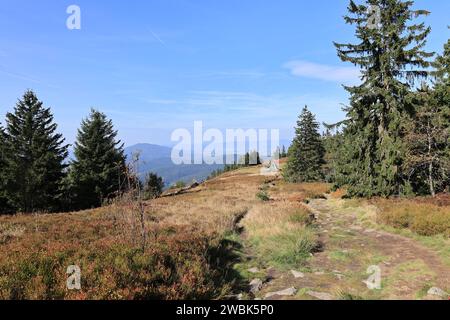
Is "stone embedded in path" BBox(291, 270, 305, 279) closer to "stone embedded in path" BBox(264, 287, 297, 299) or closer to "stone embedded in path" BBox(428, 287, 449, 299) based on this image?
"stone embedded in path" BBox(264, 287, 297, 299)

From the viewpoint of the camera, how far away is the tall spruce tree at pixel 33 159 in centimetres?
3128

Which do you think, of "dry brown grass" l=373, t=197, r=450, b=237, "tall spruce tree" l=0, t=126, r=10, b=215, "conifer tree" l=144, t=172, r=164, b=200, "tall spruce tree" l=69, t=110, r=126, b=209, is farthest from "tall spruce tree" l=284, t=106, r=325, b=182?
"tall spruce tree" l=0, t=126, r=10, b=215

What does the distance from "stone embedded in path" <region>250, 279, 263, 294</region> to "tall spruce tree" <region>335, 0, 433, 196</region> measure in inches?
503

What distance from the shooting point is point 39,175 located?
3312 centimetres

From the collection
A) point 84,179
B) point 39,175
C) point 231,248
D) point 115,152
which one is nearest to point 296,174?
point 115,152

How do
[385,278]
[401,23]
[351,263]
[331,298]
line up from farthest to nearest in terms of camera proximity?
[401,23] < [351,263] < [385,278] < [331,298]

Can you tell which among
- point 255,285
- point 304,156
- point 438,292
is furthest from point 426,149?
point 304,156

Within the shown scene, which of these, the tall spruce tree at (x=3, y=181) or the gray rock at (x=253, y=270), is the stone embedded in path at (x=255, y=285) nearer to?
the gray rock at (x=253, y=270)

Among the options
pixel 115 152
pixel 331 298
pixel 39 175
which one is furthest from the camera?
pixel 115 152

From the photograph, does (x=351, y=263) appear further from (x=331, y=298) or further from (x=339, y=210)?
(x=339, y=210)

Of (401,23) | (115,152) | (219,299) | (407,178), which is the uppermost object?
(401,23)

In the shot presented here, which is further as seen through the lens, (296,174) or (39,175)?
(296,174)

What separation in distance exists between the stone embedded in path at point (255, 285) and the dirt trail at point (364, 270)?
0.42 ft

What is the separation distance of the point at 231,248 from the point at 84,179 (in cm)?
2897
